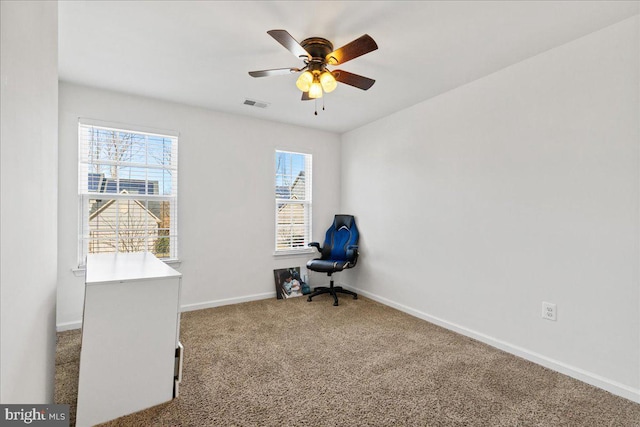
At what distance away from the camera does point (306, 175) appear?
454cm

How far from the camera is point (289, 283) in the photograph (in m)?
4.19

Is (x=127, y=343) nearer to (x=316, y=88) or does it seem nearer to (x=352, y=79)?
(x=316, y=88)

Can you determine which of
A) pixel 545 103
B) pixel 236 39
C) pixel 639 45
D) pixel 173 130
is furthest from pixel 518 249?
pixel 173 130

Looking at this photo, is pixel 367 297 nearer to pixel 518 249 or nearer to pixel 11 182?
pixel 518 249

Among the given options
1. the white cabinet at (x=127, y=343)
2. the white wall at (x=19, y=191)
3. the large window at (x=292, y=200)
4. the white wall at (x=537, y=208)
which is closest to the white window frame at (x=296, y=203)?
the large window at (x=292, y=200)

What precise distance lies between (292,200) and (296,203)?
10 centimetres

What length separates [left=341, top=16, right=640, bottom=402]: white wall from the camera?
78.5 inches

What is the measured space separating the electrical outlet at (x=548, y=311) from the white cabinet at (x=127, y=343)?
272 centimetres

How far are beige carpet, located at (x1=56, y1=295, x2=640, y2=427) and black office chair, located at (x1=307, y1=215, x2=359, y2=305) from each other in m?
0.94

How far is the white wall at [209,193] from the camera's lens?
297 cm

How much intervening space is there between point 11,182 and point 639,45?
318 cm

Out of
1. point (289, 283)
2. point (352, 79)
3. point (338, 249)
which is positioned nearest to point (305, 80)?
point (352, 79)

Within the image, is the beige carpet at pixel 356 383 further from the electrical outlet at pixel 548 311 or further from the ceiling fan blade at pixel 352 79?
the ceiling fan blade at pixel 352 79

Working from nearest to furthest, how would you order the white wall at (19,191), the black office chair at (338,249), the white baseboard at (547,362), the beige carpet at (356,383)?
the white wall at (19,191) < the beige carpet at (356,383) < the white baseboard at (547,362) < the black office chair at (338,249)
